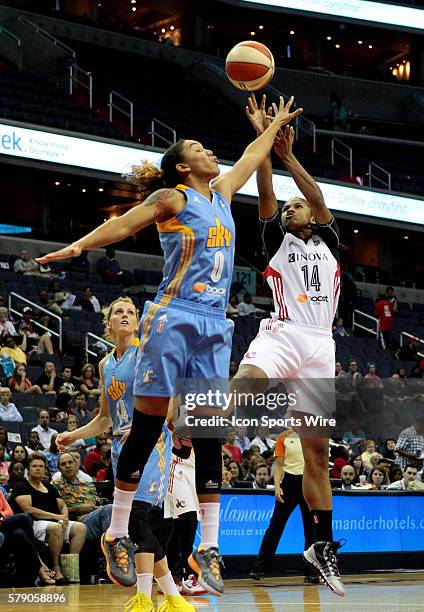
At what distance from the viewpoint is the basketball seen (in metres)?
7.07

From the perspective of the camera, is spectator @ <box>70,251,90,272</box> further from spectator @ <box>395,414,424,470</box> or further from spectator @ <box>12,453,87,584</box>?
spectator @ <box>12,453,87,584</box>

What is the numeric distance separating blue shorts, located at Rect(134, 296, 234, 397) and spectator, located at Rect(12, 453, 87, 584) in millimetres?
5643

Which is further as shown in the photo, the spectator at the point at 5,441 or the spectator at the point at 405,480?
the spectator at the point at 405,480

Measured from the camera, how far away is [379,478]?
50.5 ft

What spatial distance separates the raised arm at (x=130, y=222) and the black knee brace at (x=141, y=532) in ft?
5.87

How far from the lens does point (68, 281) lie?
23250 mm

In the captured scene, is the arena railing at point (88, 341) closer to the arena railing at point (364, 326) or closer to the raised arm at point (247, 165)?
the arena railing at point (364, 326)

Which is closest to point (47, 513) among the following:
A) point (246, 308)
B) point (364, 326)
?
point (246, 308)

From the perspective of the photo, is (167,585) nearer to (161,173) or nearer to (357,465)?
(161,173)

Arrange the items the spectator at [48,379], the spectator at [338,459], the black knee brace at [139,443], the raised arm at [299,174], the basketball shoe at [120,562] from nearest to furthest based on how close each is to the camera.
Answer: the basketball shoe at [120,562] → the black knee brace at [139,443] → the raised arm at [299,174] → the spectator at [338,459] → the spectator at [48,379]

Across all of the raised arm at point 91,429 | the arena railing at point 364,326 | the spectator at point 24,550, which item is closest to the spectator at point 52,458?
the spectator at point 24,550

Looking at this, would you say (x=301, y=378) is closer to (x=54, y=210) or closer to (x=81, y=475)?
(x=81, y=475)

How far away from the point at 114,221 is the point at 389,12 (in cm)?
3437

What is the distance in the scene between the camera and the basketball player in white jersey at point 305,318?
718 centimetres
